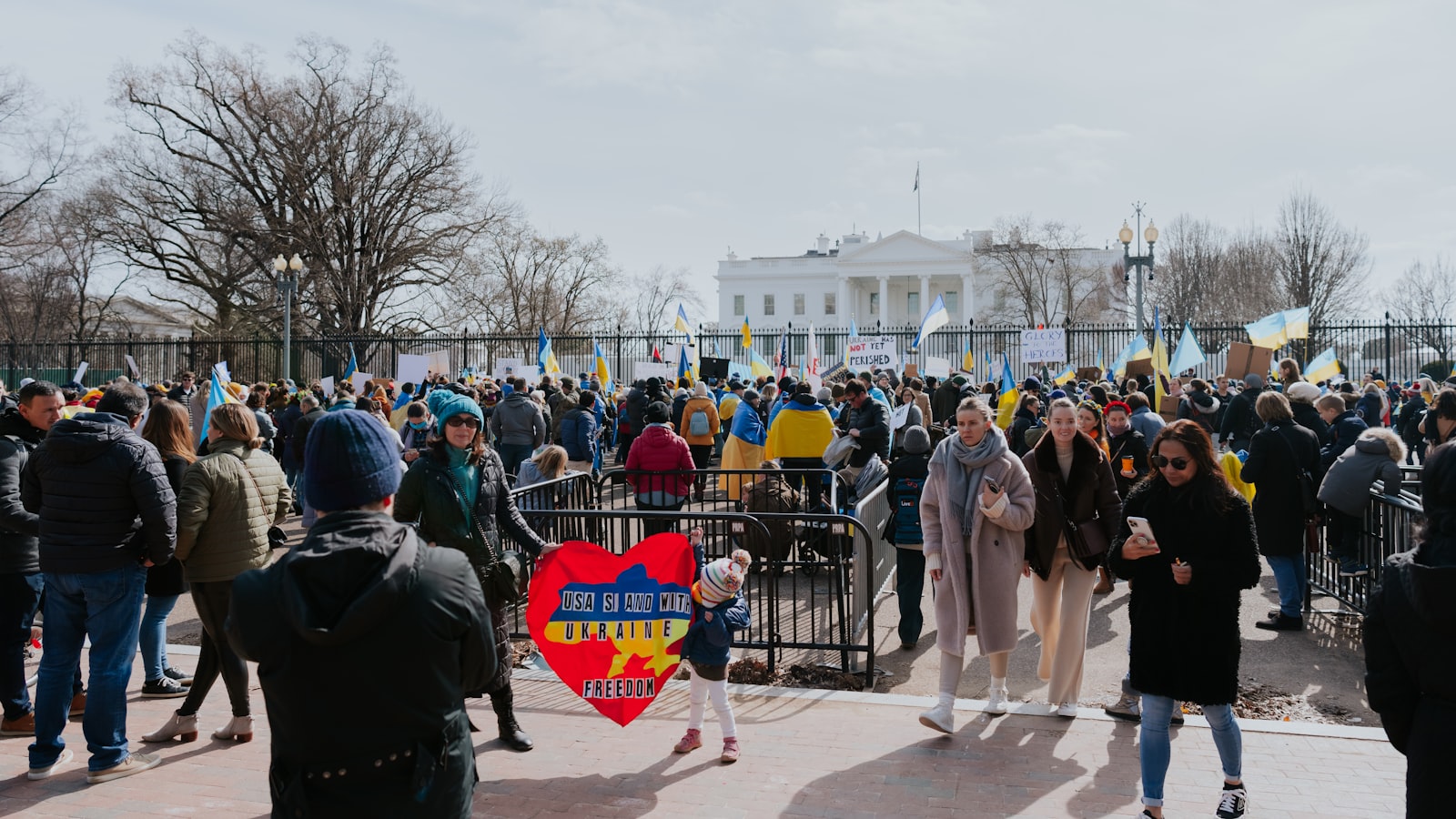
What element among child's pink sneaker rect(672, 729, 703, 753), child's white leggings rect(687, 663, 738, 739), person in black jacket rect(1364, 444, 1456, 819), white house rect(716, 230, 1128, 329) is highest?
white house rect(716, 230, 1128, 329)

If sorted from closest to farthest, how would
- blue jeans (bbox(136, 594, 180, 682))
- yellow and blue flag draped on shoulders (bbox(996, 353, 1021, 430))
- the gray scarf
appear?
the gray scarf
blue jeans (bbox(136, 594, 180, 682))
yellow and blue flag draped on shoulders (bbox(996, 353, 1021, 430))

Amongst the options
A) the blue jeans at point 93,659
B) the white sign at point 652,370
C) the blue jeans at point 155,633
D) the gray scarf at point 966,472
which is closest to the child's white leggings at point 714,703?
the gray scarf at point 966,472

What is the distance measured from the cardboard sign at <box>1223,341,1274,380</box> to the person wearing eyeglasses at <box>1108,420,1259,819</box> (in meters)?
16.2

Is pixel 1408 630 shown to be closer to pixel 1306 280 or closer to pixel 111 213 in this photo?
pixel 111 213

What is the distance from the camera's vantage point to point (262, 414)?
40.1 ft

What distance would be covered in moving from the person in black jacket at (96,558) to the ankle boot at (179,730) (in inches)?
13.5

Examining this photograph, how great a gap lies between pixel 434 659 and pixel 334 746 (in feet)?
1.06

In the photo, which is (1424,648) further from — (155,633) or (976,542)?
(155,633)

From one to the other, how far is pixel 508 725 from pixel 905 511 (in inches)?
129

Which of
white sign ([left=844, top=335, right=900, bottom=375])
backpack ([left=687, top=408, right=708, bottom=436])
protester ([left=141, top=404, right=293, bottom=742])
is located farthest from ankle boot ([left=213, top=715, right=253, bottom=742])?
white sign ([left=844, top=335, right=900, bottom=375])

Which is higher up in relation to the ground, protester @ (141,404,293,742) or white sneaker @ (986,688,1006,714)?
protester @ (141,404,293,742)

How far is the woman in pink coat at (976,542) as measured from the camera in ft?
19.0

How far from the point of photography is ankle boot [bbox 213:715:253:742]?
5.59 meters

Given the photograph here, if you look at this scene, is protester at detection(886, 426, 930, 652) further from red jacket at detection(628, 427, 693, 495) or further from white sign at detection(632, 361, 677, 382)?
white sign at detection(632, 361, 677, 382)
